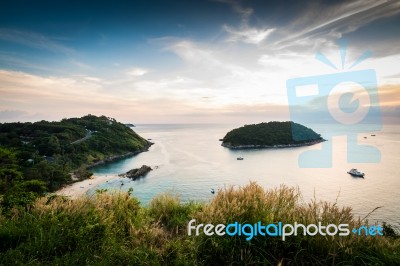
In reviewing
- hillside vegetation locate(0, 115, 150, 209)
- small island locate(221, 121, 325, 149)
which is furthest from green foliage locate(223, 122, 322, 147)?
hillside vegetation locate(0, 115, 150, 209)

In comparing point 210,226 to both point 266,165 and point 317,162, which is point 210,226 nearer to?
point 266,165

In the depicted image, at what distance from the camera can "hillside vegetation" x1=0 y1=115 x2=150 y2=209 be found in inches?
2311

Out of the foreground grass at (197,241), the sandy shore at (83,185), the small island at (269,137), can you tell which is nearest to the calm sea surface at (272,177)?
the sandy shore at (83,185)

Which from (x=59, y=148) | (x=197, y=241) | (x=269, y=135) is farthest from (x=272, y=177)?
(x=197, y=241)

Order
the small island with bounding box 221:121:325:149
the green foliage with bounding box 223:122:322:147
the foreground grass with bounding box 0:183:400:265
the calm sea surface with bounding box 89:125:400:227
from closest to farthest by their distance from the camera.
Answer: the foreground grass with bounding box 0:183:400:265 → the calm sea surface with bounding box 89:125:400:227 → the small island with bounding box 221:121:325:149 → the green foliage with bounding box 223:122:322:147

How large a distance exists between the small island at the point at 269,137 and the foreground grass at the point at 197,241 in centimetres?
13294

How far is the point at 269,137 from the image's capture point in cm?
14100

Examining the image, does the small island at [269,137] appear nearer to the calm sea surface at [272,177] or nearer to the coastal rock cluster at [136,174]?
the calm sea surface at [272,177]

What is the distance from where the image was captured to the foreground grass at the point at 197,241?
3820 mm

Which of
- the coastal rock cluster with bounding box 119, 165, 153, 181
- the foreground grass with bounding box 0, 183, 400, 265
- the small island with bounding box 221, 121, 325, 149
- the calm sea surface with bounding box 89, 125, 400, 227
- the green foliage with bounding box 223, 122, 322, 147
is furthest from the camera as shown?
the green foliage with bounding box 223, 122, 322, 147

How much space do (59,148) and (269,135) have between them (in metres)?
105

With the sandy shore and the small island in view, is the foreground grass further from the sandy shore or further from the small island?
the small island

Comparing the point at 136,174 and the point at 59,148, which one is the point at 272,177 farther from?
the point at 59,148

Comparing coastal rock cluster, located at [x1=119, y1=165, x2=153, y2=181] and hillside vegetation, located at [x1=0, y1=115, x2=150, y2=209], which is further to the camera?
coastal rock cluster, located at [x1=119, y1=165, x2=153, y2=181]
